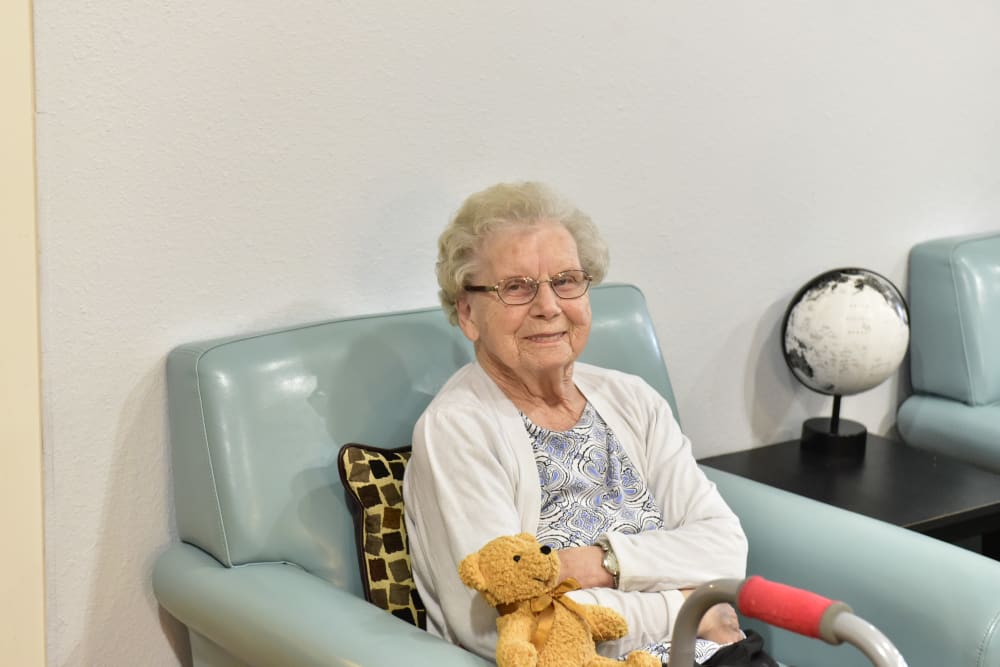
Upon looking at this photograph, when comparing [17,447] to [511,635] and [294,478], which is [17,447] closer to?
[294,478]

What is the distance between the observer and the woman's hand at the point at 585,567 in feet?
5.59

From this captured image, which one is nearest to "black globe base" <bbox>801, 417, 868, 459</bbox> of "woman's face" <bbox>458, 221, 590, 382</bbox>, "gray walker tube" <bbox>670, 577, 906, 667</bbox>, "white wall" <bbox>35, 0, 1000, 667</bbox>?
"white wall" <bbox>35, 0, 1000, 667</bbox>

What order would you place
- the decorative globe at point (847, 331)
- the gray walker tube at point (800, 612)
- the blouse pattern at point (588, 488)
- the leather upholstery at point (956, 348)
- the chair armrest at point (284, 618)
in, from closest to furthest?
the gray walker tube at point (800, 612)
the chair armrest at point (284, 618)
the blouse pattern at point (588, 488)
the decorative globe at point (847, 331)
the leather upholstery at point (956, 348)

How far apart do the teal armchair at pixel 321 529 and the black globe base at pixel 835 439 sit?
64 centimetres

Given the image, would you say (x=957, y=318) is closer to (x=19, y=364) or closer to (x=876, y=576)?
(x=876, y=576)

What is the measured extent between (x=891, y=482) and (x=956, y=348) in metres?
0.61

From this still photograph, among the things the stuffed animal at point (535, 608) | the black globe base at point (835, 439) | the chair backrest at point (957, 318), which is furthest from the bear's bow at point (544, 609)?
the chair backrest at point (957, 318)

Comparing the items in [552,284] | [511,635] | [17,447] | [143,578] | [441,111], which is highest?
[441,111]

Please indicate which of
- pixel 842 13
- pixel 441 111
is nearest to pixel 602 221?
pixel 441 111

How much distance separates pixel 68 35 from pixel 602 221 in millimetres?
1137

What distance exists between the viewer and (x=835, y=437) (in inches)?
105

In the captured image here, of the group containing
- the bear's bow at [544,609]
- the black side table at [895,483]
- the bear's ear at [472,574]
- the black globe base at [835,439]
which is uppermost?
the bear's ear at [472,574]

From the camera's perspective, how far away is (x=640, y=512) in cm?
188

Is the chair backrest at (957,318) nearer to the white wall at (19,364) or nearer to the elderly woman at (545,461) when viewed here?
the elderly woman at (545,461)
